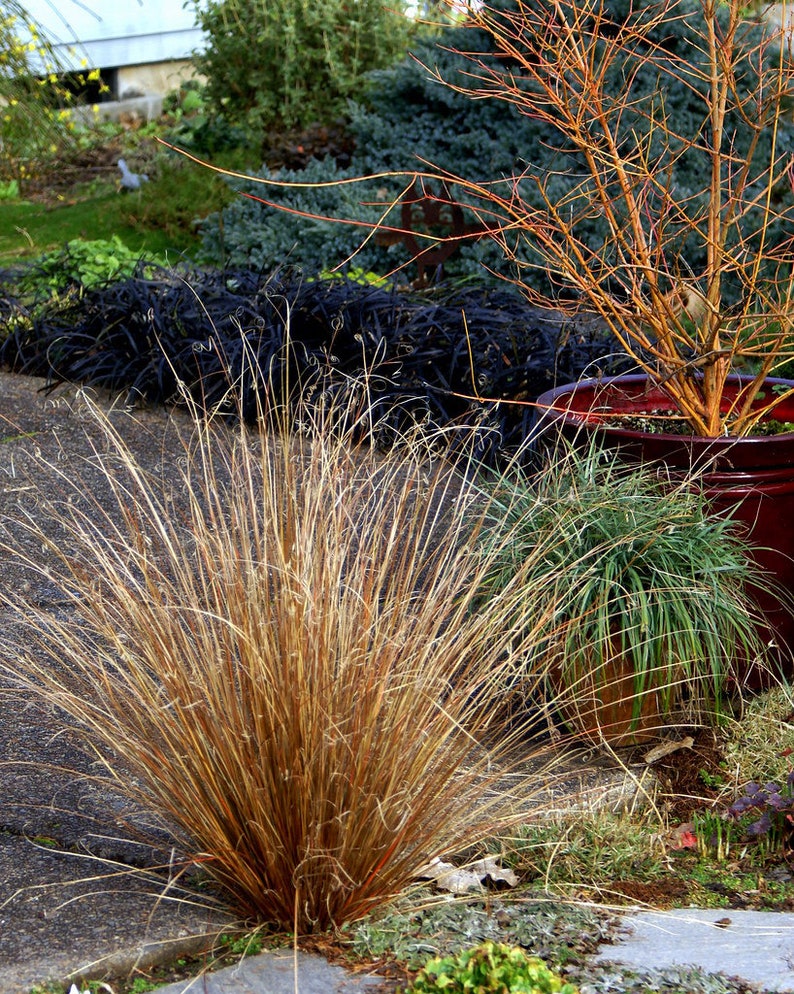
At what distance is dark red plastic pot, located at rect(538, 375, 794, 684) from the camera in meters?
3.41

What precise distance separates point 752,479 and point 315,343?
9.68ft

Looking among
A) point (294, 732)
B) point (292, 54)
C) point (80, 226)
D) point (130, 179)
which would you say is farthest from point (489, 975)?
point (130, 179)

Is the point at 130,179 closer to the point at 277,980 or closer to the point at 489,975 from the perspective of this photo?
the point at 277,980

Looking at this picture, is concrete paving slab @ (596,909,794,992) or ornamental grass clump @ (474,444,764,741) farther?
ornamental grass clump @ (474,444,764,741)

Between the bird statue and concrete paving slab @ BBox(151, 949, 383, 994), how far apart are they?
30.6ft

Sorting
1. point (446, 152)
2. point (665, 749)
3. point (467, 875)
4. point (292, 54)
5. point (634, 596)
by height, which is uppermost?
point (292, 54)

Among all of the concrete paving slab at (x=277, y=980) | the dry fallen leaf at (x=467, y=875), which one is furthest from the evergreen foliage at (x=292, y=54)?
the concrete paving slab at (x=277, y=980)

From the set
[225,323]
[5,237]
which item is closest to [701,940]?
[225,323]

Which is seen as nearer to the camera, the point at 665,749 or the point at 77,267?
the point at 665,749

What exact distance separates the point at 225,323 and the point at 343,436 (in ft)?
10.8

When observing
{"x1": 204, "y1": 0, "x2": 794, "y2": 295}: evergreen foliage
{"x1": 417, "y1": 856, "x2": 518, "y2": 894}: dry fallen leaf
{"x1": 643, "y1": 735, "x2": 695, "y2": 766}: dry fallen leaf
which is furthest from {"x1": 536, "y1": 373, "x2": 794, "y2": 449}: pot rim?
{"x1": 204, "y1": 0, "x2": 794, "y2": 295}: evergreen foliage

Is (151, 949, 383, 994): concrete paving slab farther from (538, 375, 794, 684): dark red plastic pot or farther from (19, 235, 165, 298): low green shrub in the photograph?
(19, 235, 165, 298): low green shrub

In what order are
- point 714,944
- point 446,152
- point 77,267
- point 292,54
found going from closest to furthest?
point 714,944, point 77,267, point 446,152, point 292,54

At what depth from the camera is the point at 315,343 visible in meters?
5.90
